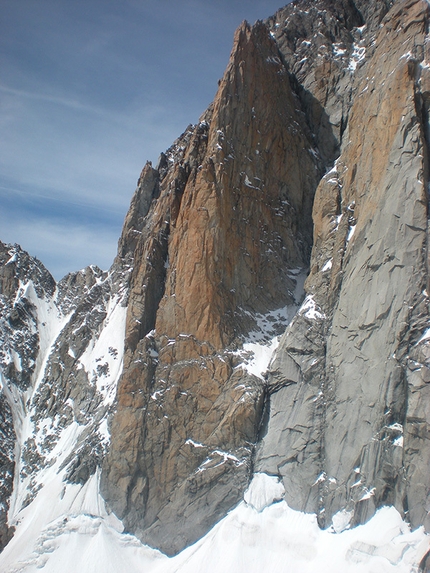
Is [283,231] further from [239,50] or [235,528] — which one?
[235,528]

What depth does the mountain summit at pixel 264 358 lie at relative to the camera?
87.2 feet

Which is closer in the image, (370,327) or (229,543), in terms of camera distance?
(370,327)

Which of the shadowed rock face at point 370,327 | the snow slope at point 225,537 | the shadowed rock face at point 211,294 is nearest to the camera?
the snow slope at point 225,537

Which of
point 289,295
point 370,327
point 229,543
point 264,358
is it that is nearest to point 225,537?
point 229,543

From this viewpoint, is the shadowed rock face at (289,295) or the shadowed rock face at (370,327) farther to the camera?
the shadowed rock face at (289,295)

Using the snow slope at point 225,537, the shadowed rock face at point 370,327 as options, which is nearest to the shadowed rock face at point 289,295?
the shadowed rock face at point 370,327

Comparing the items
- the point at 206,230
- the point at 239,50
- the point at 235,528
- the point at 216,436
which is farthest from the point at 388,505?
the point at 239,50

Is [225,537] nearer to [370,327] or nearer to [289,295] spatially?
[370,327]

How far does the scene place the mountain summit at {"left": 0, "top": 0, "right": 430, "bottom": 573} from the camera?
26.6m

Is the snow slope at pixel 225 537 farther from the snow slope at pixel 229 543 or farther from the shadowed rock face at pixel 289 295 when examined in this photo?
the shadowed rock face at pixel 289 295

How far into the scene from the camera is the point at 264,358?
114ft

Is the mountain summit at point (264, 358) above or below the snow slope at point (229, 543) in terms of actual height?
above

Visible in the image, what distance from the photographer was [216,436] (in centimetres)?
3262

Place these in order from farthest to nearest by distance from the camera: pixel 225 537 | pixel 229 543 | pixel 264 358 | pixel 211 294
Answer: pixel 211 294
pixel 264 358
pixel 225 537
pixel 229 543
